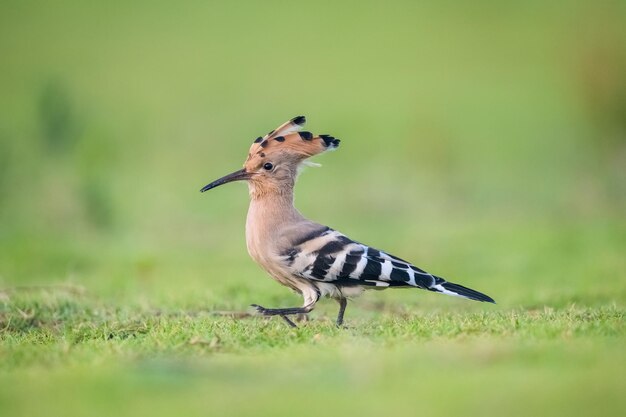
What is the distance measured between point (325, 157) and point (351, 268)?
37.6 ft

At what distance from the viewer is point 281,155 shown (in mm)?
5848

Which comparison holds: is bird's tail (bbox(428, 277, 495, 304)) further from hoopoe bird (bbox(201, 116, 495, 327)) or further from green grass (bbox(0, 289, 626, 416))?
green grass (bbox(0, 289, 626, 416))

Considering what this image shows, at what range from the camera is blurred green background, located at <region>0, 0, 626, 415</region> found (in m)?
6.72

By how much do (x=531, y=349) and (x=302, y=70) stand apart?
18648mm

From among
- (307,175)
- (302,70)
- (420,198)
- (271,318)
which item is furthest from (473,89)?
(271,318)

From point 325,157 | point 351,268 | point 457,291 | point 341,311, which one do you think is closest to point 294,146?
point 351,268

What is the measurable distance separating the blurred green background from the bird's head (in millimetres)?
946

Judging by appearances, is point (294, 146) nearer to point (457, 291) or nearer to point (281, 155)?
point (281, 155)

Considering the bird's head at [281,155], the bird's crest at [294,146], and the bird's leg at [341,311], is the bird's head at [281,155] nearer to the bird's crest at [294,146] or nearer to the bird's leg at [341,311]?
the bird's crest at [294,146]

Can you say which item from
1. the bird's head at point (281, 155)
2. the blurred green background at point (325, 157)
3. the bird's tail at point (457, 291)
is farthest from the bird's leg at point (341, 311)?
the bird's head at point (281, 155)

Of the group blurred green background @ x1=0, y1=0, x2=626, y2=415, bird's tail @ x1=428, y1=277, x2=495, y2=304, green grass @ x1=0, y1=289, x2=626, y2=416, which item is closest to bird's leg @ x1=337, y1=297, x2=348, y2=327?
green grass @ x1=0, y1=289, x2=626, y2=416

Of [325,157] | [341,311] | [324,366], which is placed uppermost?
[324,366]

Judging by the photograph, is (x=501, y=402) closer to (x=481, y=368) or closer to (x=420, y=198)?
(x=481, y=368)

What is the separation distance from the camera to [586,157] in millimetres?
15023
